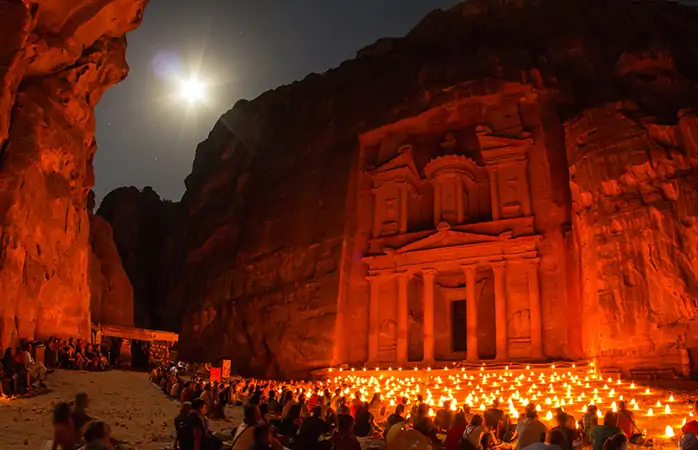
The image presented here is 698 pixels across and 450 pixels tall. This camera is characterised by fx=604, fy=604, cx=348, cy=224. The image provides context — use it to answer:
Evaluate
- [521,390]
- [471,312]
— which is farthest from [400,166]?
[521,390]

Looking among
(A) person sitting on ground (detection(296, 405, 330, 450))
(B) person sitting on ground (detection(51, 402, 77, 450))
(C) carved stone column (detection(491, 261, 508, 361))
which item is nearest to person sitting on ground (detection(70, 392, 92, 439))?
(B) person sitting on ground (detection(51, 402, 77, 450))

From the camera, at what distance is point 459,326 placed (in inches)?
1348

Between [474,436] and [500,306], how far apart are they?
68.8 ft

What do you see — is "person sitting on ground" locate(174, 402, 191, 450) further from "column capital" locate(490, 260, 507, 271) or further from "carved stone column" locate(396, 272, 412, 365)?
"column capital" locate(490, 260, 507, 271)

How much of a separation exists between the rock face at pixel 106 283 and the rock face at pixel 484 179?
4.39m

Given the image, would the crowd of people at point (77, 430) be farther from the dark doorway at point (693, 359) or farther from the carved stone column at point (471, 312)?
the carved stone column at point (471, 312)

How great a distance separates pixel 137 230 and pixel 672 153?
44101 mm

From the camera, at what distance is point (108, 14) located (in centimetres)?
2811

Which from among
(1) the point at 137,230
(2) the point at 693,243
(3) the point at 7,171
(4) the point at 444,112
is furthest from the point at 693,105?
(1) the point at 137,230

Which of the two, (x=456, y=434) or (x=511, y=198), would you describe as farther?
(x=511, y=198)

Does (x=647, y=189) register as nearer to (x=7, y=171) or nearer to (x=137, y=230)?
(x=7, y=171)

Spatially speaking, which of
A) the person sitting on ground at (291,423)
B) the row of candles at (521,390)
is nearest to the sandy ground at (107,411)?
the person sitting on ground at (291,423)

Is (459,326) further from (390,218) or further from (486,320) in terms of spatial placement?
(390,218)

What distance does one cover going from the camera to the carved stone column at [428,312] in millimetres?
30797
